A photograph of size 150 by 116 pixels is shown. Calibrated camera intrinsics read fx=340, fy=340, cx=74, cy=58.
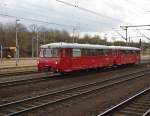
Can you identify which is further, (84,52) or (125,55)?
(125,55)

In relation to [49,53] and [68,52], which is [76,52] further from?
[49,53]

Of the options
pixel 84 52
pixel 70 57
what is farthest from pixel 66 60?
pixel 84 52

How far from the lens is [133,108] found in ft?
43.8

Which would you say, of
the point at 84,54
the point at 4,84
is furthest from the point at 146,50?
the point at 4,84

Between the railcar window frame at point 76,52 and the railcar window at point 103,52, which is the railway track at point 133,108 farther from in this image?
the railcar window at point 103,52

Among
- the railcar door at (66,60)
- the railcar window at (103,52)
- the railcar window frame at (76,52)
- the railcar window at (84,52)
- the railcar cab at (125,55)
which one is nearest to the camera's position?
the railcar door at (66,60)

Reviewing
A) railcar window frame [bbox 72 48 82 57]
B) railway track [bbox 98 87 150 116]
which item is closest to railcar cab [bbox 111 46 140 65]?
railcar window frame [bbox 72 48 82 57]

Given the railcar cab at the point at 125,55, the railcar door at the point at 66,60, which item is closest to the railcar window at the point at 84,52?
the railcar door at the point at 66,60

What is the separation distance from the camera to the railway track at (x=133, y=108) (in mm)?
12155

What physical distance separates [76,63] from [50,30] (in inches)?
3486

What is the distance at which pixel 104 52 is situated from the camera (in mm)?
34312

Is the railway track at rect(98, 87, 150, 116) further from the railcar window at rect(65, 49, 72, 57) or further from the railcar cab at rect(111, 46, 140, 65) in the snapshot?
the railcar cab at rect(111, 46, 140, 65)

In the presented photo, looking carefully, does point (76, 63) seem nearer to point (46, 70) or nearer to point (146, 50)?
point (46, 70)

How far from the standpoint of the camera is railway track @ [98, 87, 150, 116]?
12155 millimetres
